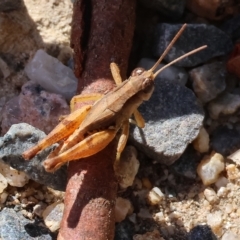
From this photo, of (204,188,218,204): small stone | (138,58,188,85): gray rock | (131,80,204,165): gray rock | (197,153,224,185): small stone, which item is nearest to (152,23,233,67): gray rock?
(138,58,188,85): gray rock

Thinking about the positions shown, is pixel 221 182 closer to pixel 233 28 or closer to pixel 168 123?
pixel 168 123

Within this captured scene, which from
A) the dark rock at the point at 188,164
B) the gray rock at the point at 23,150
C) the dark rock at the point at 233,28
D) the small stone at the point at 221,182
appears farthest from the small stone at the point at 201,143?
the gray rock at the point at 23,150

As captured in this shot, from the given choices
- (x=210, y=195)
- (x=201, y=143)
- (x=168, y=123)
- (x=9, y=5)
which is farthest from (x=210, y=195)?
(x=9, y=5)

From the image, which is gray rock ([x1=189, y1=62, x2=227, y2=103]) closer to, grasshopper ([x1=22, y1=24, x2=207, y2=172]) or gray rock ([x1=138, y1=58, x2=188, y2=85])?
A: gray rock ([x1=138, y1=58, x2=188, y2=85])

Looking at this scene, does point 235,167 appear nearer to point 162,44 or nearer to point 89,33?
point 162,44

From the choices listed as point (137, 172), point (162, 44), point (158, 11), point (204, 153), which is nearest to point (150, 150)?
point (137, 172)

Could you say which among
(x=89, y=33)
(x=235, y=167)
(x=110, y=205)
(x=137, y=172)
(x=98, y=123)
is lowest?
(x=235, y=167)
